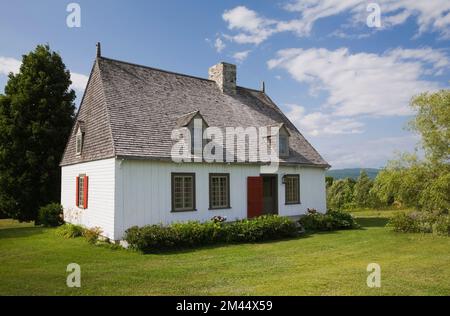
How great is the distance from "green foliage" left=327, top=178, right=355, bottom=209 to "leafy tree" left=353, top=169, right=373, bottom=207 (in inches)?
34.8

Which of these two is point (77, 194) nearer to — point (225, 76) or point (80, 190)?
point (80, 190)

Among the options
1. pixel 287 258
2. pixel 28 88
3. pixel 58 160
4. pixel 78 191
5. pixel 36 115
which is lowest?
pixel 287 258

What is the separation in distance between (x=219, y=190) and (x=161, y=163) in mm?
3182

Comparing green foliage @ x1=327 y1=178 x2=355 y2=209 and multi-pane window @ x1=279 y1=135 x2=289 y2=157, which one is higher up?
multi-pane window @ x1=279 y1=135 x2=289 y2=157

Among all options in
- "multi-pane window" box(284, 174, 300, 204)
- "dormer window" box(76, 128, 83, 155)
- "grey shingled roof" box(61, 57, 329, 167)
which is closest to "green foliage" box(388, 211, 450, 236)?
"multi-pane window" box(284, 174, 300, 204)

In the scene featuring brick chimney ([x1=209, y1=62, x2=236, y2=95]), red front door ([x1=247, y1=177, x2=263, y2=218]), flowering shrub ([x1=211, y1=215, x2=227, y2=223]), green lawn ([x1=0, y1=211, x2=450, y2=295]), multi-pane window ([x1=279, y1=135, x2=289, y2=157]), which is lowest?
green lawn ([x1=0, y1=211, x2=450, y2=295])

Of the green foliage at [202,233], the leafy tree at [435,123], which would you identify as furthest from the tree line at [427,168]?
the green foliage at [202,233]

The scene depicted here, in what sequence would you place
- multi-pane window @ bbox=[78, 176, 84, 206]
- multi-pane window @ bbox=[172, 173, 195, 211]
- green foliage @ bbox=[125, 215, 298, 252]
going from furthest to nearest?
multi-pane window @ bbox=[78, 176, 84, 206], multi-pane window @ bbox=[172, 173, 195, 211], green foliage @ bbox=[125, 215, 298, 252]

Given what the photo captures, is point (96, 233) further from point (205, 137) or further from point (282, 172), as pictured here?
point (282, 172)

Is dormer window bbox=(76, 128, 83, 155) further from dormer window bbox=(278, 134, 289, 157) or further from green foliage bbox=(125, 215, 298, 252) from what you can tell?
dormer window bbox=(278, 134, 289, 157)

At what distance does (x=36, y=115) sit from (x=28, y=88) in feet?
5.52

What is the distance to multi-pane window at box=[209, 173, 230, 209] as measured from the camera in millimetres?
16188
